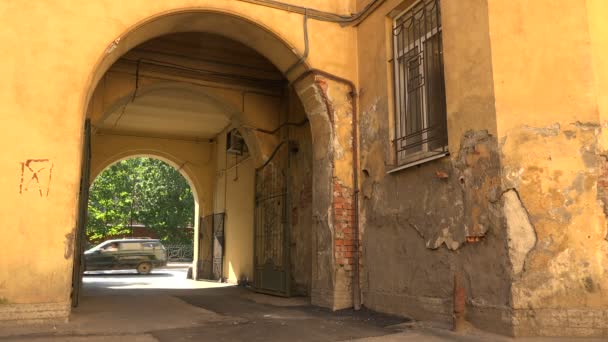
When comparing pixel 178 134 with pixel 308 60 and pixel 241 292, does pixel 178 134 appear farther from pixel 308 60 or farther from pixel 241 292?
pixel 308 60

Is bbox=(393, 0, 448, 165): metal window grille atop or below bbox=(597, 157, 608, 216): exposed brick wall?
atop

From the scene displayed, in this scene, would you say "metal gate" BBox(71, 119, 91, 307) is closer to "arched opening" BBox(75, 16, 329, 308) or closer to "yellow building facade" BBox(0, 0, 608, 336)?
"yellow building facade" BBox(0, 0, 608, 336)

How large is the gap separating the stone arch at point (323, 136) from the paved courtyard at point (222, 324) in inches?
20.0

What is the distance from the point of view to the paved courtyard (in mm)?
5414

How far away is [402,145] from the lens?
22.9 ft

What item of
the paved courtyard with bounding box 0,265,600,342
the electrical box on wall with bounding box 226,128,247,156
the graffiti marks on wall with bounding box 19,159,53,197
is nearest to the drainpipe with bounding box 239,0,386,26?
the graffiti marks on wall with bounding box 19,159,53,197

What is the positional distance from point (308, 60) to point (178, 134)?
8.71 m

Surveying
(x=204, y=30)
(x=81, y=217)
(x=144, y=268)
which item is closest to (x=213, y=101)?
(x=204, y=30)

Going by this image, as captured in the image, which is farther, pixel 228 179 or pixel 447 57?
pixel 228 179

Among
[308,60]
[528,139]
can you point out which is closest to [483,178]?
[528,139]

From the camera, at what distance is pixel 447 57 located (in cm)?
609

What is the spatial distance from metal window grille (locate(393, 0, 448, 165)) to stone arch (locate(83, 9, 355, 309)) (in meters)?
0.99

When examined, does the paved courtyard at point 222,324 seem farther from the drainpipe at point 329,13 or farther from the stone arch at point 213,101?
the drainpipe at point 329,13

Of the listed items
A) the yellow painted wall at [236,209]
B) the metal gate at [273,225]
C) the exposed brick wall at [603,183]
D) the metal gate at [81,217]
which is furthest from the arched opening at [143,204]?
the exposed brick wall at [603,183]
